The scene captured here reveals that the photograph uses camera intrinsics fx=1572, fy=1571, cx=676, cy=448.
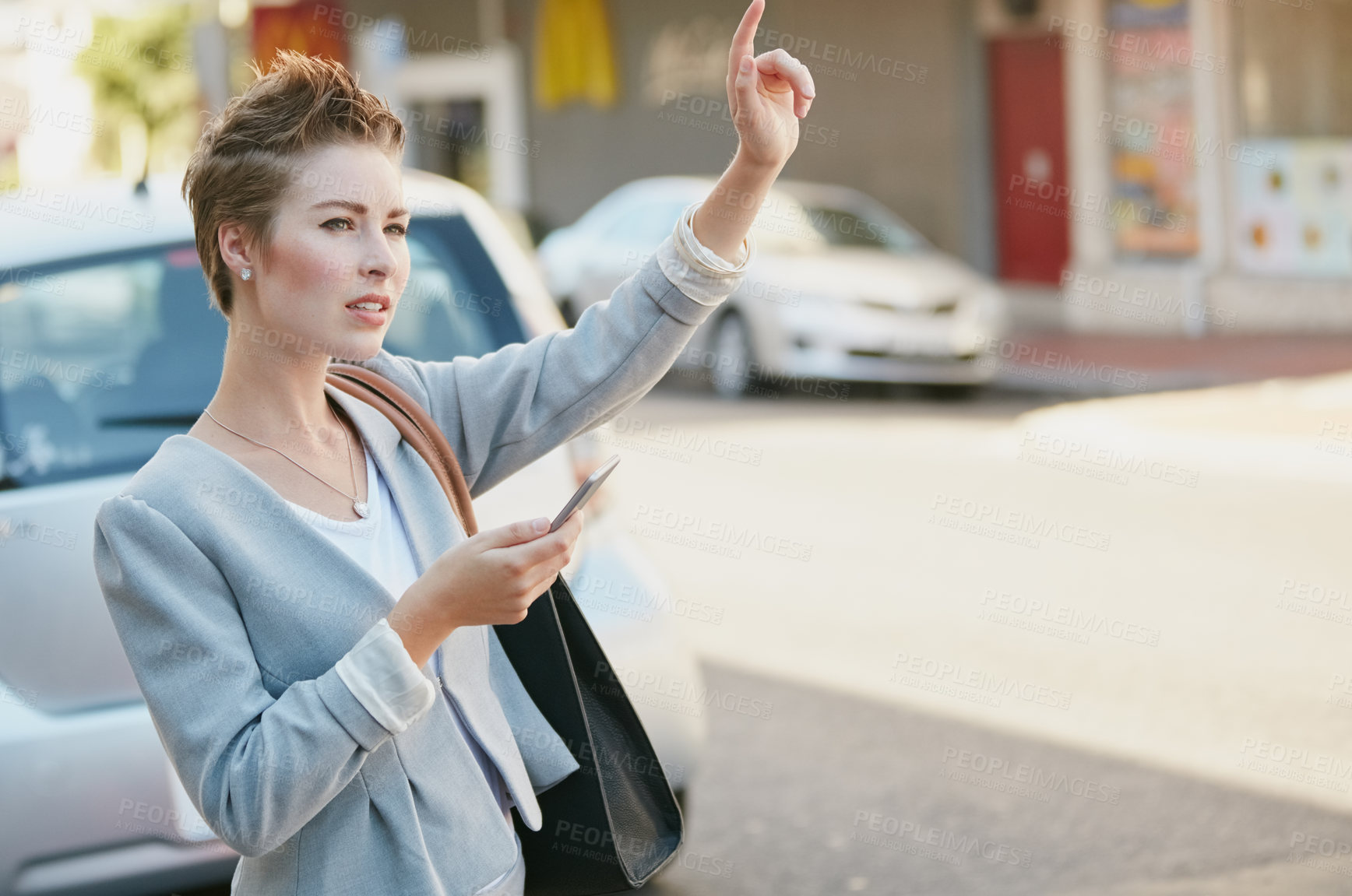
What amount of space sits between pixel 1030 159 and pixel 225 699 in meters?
17.3

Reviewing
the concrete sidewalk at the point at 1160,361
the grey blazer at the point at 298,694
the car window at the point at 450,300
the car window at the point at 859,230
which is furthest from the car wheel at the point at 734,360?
the grey blazer at the point at 298,694

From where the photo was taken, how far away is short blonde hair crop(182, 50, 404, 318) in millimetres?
1771

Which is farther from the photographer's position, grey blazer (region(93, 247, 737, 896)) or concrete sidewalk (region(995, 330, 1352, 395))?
concrete sidewalk (region(995, 330, 1352, 395))

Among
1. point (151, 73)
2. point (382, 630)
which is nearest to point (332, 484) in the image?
point (382, 630)

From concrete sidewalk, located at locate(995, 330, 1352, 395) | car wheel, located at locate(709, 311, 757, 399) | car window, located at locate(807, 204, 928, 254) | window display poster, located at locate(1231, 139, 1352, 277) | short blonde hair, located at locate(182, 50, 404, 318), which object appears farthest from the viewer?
window display poster, located at locate(1231, 139, 1352, 277)

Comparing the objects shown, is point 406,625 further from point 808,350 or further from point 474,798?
point 808,350

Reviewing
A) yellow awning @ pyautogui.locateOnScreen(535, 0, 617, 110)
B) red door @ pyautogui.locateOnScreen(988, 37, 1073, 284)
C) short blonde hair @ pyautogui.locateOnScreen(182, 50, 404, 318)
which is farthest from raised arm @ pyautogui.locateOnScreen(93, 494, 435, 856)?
yellow awning @ pyautogui.locateOnScreen(535, 0, 617, 110)

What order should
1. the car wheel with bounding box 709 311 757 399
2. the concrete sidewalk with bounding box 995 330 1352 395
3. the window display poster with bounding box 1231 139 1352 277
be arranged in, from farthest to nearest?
the window display poster with bounding box 1231 139 1352 277, the car wheel with bounding box 709 311 757 399, the concrete sidewalk with bounding box 995 330 1352 395

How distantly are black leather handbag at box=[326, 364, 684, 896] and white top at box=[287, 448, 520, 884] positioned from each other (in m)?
0.08

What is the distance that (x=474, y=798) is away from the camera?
1855 millimetres

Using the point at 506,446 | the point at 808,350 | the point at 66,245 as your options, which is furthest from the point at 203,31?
the point at 506,446

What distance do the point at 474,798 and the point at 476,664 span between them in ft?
0.55

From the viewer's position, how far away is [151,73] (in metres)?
28.6

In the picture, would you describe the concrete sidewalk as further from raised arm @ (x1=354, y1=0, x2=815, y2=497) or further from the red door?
raised arm @ (x1=354, y1=0, x2=815, y2=497)
